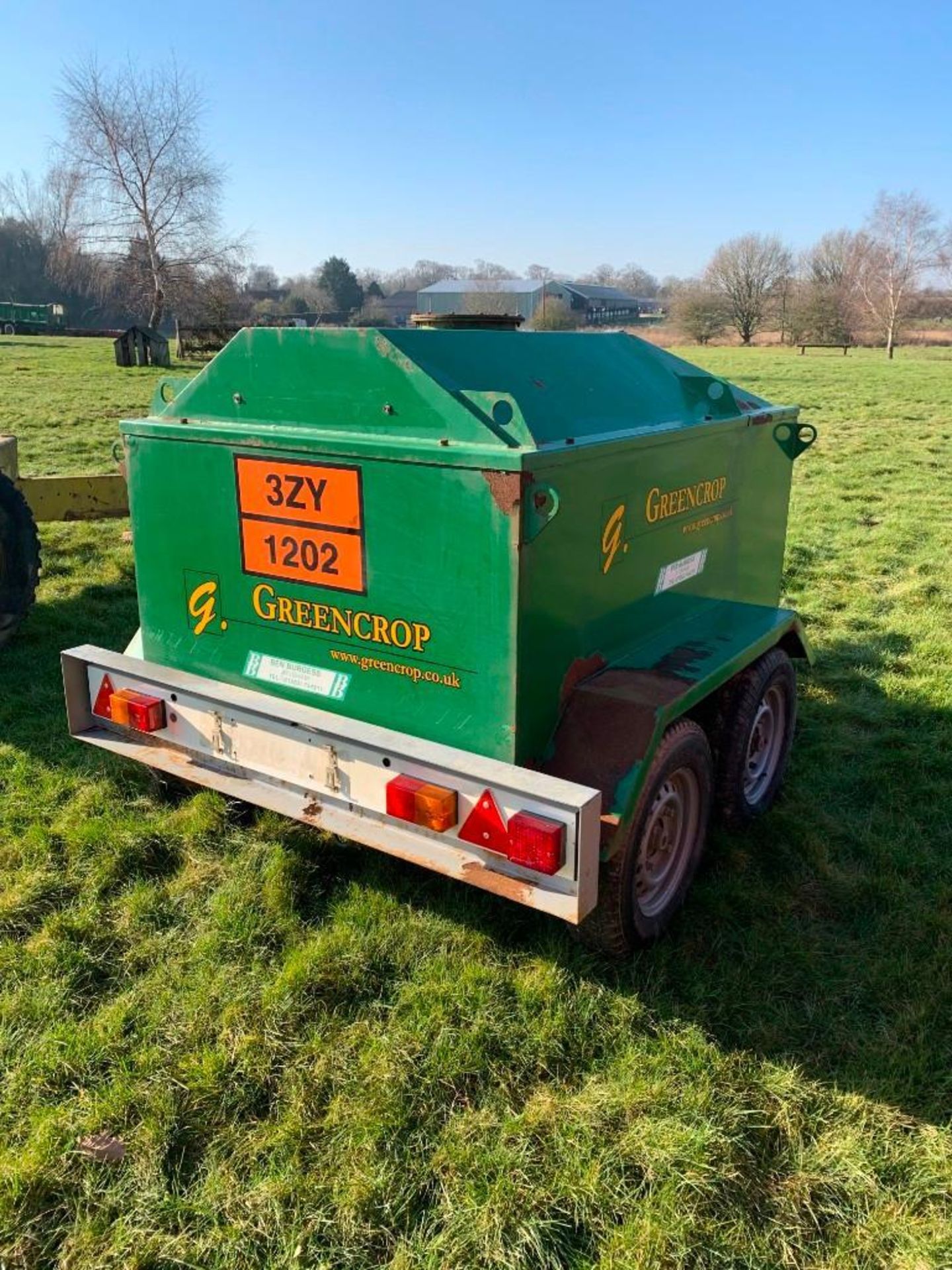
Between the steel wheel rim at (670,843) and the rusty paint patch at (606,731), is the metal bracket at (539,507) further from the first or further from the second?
the steel wheel rim at (670,843)

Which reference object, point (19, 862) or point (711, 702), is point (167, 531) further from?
point (711, 702)

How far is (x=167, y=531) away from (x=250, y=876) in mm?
1193

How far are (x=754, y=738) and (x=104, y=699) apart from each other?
2.41 meters

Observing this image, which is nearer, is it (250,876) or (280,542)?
(280,542)

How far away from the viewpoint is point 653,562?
3250 millimetres

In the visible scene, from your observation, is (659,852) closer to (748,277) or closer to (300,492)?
(300,492)

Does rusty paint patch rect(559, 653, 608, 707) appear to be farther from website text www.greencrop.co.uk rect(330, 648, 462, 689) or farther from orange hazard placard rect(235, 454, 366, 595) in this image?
orange hazard placard rect(235, 454, 366, 595)

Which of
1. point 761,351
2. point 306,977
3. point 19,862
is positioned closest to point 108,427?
point 19,862

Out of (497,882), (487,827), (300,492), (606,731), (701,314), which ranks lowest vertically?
(497,882)

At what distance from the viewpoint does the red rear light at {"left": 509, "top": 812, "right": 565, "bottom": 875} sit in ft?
7.79

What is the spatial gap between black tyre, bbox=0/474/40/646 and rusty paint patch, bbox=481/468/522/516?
3665 millimetres

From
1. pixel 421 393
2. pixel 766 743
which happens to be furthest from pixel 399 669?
pixel 766 743

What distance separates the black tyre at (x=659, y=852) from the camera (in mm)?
2730

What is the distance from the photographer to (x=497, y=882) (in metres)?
2.52
